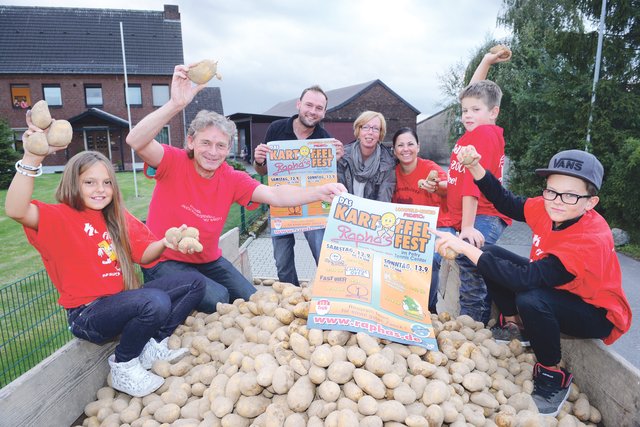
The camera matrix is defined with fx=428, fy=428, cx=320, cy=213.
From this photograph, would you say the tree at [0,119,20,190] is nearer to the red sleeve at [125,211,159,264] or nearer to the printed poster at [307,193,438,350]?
the red sleeve at [125,211,159,264]

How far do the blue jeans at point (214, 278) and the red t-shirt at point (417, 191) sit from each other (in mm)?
1519

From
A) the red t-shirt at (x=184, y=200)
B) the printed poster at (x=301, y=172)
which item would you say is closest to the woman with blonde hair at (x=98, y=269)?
the red t-shirt at (x=184, y=200)

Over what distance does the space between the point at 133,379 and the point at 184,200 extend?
1.34m

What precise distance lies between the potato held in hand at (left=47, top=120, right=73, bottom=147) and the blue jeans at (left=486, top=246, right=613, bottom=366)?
247 centimetres

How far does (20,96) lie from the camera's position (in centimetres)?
2531

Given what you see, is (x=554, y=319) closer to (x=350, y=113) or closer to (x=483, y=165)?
(x=483, y=165)

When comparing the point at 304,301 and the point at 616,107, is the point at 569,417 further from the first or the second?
the point at 616,107

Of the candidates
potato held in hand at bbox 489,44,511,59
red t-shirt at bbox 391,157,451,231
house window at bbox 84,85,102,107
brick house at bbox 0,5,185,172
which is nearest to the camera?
potato held in hand at bbox 489,44,511,59

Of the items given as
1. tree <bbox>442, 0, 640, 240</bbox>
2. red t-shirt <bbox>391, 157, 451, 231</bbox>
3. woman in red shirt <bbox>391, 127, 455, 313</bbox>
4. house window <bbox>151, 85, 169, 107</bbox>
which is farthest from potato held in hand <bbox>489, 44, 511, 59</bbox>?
house window <bbox>151, 85, 169, 107</bbox>

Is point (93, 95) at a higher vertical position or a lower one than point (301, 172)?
higher

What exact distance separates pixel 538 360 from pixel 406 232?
105 cm

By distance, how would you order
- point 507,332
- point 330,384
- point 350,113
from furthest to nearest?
point 350,113
point 507,332
point 330,384

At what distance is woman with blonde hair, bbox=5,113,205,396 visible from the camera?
2324mm

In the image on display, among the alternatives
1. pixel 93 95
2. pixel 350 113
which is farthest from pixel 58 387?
pixel 93 95
